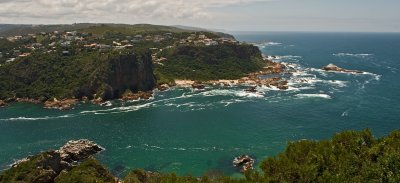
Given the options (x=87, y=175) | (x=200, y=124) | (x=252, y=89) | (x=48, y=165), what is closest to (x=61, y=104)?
(x=200, y=124)

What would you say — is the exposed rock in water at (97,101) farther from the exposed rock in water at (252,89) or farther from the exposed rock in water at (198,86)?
the exposed rock in water at (252,89)

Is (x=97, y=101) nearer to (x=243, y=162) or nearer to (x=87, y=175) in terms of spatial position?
(x=243, y=162)

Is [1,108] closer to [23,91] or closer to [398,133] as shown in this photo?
[23,91]

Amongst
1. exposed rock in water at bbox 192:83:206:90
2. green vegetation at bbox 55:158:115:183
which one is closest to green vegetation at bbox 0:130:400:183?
green vegetation at bbox 55:158:115:183

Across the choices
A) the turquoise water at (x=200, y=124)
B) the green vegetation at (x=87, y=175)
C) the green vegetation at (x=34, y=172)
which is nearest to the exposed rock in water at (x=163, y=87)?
the turquoise water at (x=200, y=124)

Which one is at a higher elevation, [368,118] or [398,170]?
[398,170]

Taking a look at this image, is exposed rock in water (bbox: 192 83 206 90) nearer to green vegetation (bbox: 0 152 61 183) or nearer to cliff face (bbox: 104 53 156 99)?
cliff face (bbox: 104 53 156 99)

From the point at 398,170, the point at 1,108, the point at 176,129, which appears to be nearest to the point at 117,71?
the point at 1,108
